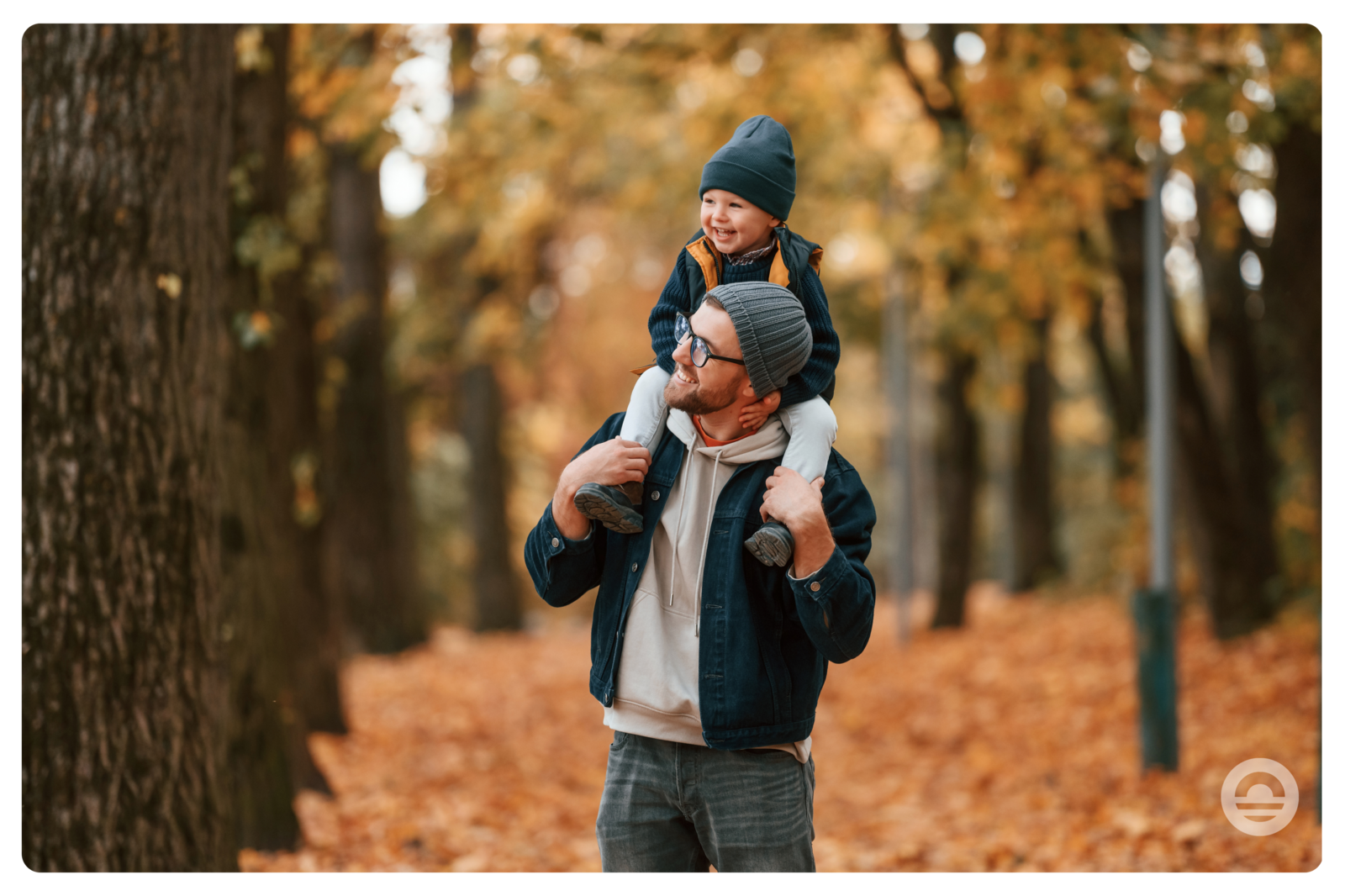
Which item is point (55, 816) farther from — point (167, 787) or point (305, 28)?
point (305, 28)

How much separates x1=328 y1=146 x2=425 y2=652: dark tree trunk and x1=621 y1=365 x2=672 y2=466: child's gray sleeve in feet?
29.2

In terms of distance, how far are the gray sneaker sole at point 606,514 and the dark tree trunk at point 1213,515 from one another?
30.1 ft

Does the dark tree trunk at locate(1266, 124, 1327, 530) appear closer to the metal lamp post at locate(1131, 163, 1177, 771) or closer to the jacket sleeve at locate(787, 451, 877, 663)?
the metal lamp post at locate(1131, 163, 1177, 771)

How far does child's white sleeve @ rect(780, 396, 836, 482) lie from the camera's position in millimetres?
2549

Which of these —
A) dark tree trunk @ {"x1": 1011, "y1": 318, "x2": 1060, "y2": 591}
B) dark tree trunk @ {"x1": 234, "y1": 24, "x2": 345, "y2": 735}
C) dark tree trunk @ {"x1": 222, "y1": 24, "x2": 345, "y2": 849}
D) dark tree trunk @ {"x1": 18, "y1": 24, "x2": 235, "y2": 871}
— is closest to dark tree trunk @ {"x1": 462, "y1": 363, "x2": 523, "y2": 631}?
dark tree trunk @ {"x1": 1011, "y1": 318, "x2": 1060, "y2": 591}

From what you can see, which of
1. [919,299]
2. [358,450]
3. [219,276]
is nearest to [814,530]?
[219,276]

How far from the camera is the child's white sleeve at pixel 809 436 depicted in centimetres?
255

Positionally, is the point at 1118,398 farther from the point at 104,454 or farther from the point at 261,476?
the point at 104,454

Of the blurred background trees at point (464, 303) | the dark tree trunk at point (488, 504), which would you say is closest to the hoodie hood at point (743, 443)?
the blurred background trees at point (464, 303)

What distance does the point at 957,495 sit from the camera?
15.5 m

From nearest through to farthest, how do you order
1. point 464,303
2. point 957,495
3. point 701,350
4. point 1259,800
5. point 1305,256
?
1. point 701,350
2. point 1259,800
3. point 1305,256
4. point 957,495
5. point 464,303

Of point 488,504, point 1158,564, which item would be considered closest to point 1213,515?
point 1158,564

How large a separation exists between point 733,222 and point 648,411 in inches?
18.1

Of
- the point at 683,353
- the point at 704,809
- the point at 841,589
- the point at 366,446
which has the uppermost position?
the point at 366,446
